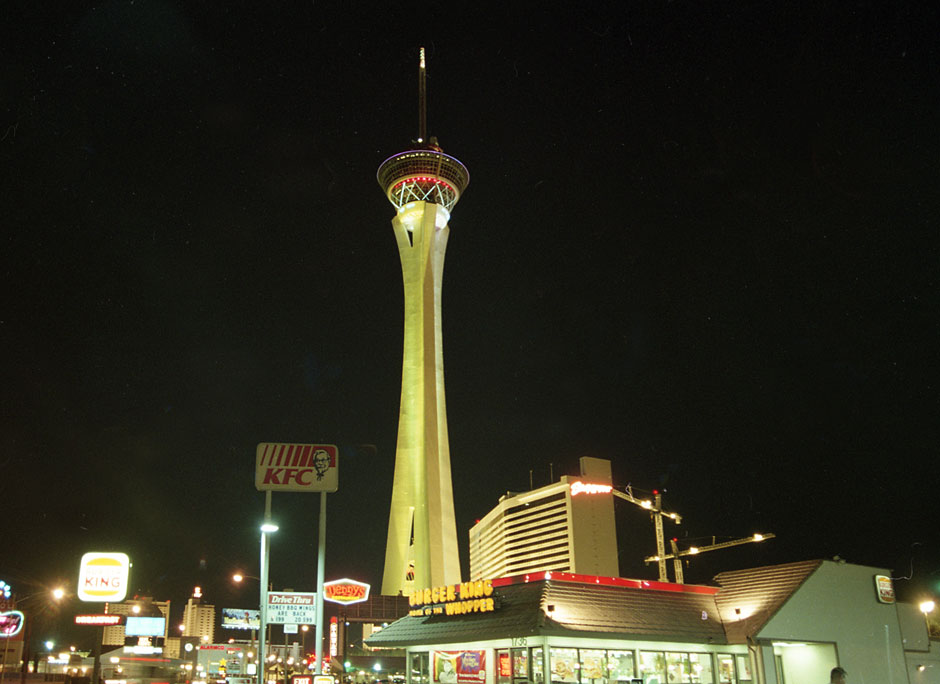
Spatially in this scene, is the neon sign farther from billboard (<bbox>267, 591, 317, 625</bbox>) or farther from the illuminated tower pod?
the illuminated tower pod

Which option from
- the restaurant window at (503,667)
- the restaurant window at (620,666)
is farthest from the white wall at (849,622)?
the restaurant window at (503,667)

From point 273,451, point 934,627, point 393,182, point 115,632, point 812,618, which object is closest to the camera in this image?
point 273,451

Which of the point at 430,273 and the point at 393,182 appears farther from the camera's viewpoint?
the point at 393,182

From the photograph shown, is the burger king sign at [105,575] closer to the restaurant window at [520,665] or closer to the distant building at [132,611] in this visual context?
the restaurant window at [520,665]

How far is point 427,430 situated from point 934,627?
39115mm

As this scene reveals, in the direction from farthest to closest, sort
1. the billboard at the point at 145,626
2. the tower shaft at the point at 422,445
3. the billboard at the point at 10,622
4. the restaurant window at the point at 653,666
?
1. the tower shaft at the point at 422,445
2. the billboard at the point at 145,626
3. the billboard at the point at 10,622
4. the restaurant window at the point at 653,666

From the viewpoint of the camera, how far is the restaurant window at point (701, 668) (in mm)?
29656

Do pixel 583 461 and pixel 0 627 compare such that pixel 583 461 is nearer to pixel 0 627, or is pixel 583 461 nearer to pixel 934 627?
pixel 934 627

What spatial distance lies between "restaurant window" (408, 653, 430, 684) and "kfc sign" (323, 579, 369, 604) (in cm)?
700

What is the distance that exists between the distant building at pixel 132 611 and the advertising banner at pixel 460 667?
39723 mm

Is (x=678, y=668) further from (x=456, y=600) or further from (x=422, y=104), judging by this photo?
(x=422, y=104)

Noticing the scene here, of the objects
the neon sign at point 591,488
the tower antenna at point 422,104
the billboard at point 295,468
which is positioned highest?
the tower antenna at point 422,104

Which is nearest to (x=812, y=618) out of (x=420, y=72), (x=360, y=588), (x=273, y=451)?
(x=360, y=588)

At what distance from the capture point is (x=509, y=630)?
86.1ft
